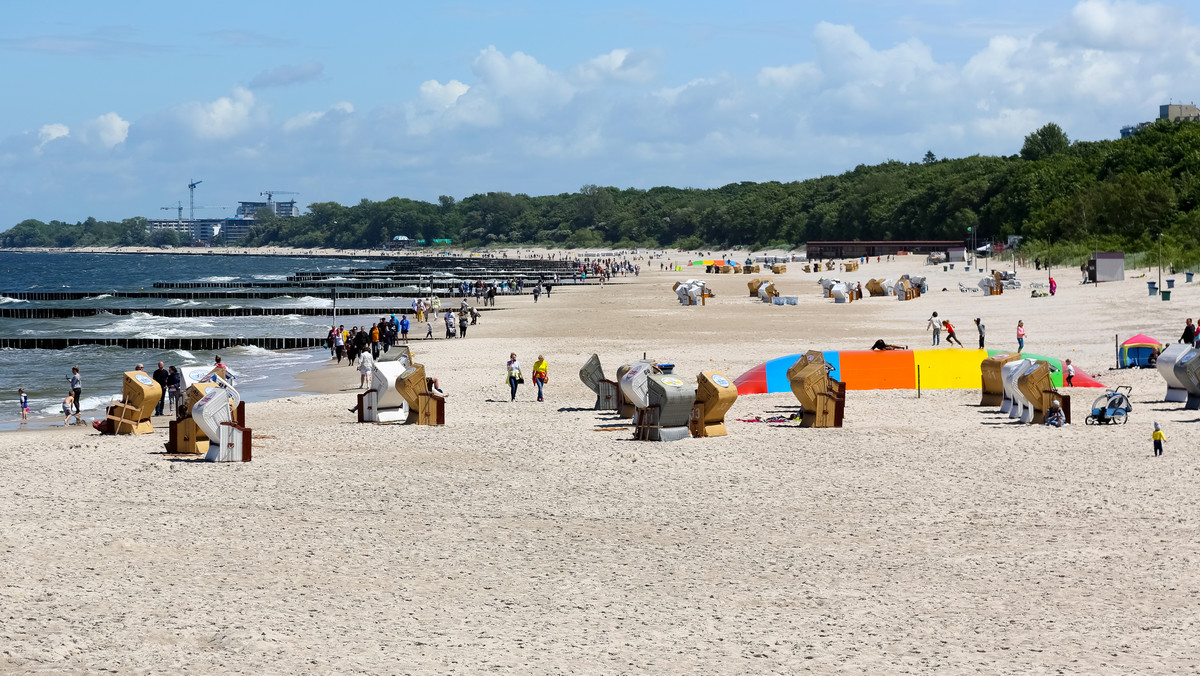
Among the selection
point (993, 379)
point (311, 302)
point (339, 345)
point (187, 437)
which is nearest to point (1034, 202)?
point (311, 302)

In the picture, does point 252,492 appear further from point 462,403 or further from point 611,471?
point 462,403

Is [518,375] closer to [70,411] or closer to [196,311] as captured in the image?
[70,411]

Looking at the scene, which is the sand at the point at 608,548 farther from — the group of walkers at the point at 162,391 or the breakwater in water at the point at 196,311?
the breakwater in water at the point at 196,311

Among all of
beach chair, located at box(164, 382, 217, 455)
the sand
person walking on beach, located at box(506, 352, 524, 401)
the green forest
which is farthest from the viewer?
the green forest

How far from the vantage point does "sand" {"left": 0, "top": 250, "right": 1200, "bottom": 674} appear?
1121 centimetres

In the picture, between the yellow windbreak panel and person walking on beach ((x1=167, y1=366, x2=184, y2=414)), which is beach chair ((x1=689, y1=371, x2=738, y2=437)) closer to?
the yellow windbreak panel

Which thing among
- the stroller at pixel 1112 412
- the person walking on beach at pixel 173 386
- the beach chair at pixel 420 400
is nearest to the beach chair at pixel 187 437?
the beach chair at pixel 420 400

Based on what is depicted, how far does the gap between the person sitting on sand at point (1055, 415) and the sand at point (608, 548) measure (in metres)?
0.56

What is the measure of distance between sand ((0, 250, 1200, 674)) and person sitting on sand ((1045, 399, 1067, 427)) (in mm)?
558

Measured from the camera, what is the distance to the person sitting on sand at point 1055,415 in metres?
23.1

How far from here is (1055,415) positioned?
76.0 ft

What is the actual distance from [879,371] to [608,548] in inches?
631

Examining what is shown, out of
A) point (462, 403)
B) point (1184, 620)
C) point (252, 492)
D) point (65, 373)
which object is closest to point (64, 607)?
point (252, 492)

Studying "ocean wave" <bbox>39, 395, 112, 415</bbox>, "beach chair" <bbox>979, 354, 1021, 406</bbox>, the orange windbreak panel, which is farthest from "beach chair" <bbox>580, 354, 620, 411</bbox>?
"ocean wave" <bbox>39, 395, 112, 415</bbox>
